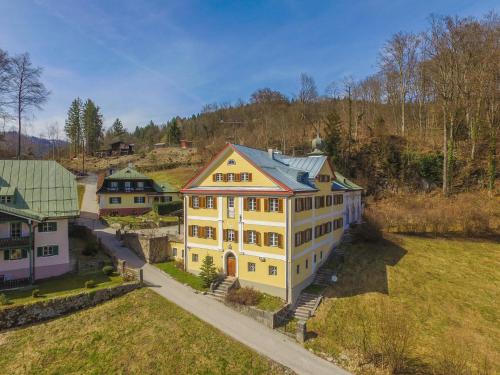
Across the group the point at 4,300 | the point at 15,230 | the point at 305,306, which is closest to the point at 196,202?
the point at 305,306

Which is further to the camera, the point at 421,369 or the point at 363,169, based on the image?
the point at 363,169

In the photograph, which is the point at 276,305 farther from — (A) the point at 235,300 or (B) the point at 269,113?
(B) the point at 269,113

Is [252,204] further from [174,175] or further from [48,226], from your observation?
[174,175]

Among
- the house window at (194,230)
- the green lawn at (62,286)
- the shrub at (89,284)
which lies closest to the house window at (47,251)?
the green lawn at (62,286)

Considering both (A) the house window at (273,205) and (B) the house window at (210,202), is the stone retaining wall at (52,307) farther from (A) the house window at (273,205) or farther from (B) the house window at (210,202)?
(A) the house window at (273,205)

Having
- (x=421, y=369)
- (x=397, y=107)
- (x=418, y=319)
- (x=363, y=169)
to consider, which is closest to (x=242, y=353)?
(x=421, y=369)
